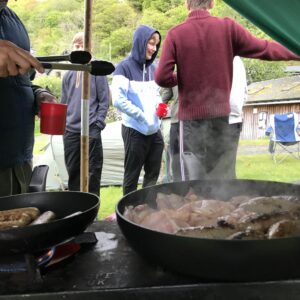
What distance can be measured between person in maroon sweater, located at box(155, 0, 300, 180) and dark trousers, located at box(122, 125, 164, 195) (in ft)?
3.51

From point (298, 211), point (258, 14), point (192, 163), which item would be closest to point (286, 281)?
point (298, 211)

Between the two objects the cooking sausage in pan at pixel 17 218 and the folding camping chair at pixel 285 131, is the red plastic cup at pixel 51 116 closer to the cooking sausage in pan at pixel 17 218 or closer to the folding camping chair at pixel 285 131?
the cooking sausage in pan at pixel 17 218

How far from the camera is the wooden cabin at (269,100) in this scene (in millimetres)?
18500

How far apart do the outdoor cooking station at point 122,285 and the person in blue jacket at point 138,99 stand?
2915mm

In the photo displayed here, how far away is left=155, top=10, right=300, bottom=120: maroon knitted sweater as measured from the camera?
2.95m

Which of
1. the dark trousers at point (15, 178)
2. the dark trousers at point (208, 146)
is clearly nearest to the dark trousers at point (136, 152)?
the dark trousers at point (208, 146)

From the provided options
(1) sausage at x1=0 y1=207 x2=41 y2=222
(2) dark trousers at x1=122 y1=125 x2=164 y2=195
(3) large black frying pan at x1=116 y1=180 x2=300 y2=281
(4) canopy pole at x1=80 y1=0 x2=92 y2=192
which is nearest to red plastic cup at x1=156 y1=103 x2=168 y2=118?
(2) dark trousers at x1=122 y1=125 x2=164 y2=195

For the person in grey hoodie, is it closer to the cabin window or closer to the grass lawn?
the grass lawn

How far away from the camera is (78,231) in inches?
45.2

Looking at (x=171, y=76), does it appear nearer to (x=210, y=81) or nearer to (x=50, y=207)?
(x=210, y=81)

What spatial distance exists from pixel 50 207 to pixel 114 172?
4.70 metres

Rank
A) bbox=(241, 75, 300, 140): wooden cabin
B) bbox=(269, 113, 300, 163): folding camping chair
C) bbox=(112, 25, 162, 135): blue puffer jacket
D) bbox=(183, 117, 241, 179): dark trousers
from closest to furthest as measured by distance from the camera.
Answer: bbox=(183, 117, 241, 179): dark trousers
bbox=(112, 25, 162, 135): blue puffer jacket
bbox=(269, 113, 300, 163): folding camping chair
bbox=(241, 75, 300, 140): wooden cabin

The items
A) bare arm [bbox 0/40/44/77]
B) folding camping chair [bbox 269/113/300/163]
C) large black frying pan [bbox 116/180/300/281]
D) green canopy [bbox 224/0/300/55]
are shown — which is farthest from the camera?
folding camping chair [bbox 269/113/300/163]

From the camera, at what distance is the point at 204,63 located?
2.96 metres
